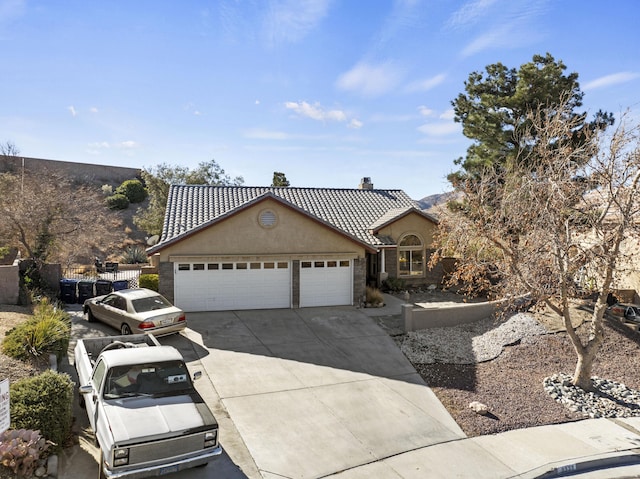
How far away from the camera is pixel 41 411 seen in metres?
7.25

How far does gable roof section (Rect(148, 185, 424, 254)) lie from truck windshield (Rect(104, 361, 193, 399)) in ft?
30.0

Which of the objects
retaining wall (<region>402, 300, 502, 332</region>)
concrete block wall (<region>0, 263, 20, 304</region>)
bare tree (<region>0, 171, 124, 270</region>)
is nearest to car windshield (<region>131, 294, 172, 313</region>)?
concrete block wall (<region>0, 263, 20, 304</region>)

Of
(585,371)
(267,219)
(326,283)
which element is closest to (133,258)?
(267,219)

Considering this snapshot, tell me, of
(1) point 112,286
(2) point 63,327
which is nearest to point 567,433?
(2) point 63,327

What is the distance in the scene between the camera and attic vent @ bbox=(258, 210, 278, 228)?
58.6 ft

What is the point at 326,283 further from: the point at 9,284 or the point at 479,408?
the point at 9,284

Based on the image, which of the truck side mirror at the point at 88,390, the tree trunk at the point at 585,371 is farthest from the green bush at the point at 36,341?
the tree trunk at the point at 585,371

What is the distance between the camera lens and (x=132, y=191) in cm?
4706

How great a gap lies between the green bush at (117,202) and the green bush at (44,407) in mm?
40222

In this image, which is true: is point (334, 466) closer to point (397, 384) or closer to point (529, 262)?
point (397, 384)

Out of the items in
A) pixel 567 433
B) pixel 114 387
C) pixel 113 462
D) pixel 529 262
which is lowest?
pixel 567 433

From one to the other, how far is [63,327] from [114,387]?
203 inches

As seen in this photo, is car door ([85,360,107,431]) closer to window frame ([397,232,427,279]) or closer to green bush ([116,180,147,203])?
window frame ([397,232,427,279])

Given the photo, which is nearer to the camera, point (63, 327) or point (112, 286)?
point (63, 327)
